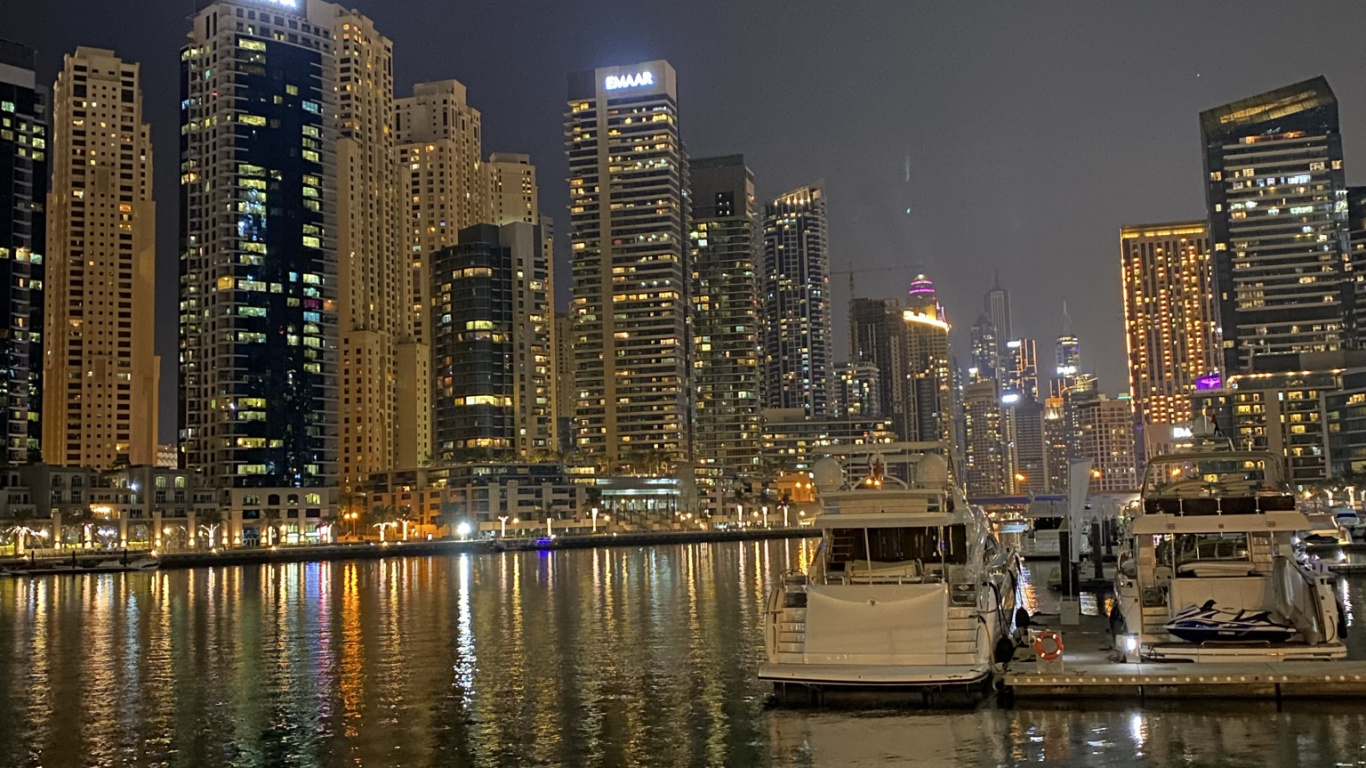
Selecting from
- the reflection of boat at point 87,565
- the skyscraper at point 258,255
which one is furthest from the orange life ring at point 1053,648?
the skyscraper at point 258,255

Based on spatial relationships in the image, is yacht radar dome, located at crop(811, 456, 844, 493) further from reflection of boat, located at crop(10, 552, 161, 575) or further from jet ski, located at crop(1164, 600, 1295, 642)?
reflection of boat, located at crop(10, 552, 161, 575)

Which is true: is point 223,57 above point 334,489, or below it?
above

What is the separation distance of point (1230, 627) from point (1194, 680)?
3.09m

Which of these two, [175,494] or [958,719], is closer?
[958,719]

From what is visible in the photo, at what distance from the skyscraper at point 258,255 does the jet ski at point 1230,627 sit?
170 metres

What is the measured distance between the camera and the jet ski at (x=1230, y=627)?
91.8 feet

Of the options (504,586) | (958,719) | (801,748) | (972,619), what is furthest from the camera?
(504,586)

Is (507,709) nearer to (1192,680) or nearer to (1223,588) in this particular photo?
(1192,680)

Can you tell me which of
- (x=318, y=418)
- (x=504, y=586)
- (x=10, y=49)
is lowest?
(x=504, y=586)

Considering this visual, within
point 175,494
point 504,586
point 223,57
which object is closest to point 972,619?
point 504,586

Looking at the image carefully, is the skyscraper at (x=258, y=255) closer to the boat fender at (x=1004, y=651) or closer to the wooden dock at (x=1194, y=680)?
the boat fender at (x=1004, y=651)

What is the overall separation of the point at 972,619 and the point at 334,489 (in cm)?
17551

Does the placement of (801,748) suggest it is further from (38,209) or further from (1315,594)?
(38,209)

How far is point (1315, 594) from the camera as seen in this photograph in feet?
91.5
